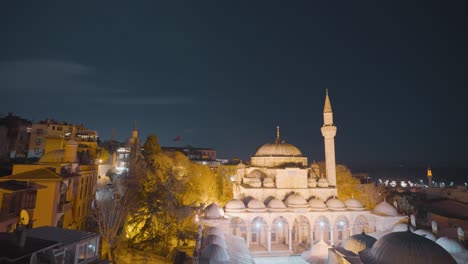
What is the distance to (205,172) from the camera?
118 ft

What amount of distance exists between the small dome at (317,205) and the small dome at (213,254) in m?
12.9

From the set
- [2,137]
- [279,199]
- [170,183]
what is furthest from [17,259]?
[2,137]

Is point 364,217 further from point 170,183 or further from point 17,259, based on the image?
point 17,259

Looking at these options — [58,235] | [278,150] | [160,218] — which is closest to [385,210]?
[278,150]

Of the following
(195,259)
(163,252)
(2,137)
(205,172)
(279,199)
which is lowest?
(163,252)

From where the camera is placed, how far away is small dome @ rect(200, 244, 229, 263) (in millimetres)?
15076

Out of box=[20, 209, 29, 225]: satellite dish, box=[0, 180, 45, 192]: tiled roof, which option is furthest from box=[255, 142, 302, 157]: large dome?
box=[20, 209, 29, 225]: satellite dish

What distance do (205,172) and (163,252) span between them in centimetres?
1728

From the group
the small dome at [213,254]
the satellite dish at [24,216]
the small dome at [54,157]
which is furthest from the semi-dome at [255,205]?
the satellite dish at [24,216]

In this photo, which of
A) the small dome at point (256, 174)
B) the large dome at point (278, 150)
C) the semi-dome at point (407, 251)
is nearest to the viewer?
the semi-dome at point (407, 251)

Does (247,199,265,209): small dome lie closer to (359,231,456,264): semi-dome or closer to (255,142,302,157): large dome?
(255,142,302,157): large dome

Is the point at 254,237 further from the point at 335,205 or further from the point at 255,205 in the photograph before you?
the point at 335,205

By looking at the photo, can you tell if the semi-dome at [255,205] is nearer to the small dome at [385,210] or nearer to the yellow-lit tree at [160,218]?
the yellow-lit tree at [160,218]

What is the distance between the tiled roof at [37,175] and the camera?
49.1 feet
